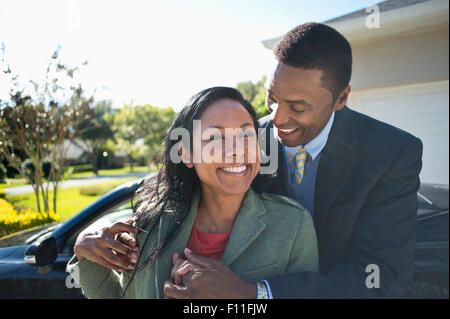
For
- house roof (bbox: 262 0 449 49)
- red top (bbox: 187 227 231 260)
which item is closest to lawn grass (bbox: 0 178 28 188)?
red top (bbox: 187 227 231 260)

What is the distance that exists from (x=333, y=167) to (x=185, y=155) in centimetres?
68

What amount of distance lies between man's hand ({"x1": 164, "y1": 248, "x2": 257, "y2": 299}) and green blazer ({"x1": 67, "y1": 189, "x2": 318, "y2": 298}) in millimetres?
146

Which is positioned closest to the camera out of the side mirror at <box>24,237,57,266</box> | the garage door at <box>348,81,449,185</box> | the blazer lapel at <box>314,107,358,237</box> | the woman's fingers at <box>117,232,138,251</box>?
the woman's fingers at <box>117,232,138,251</box>

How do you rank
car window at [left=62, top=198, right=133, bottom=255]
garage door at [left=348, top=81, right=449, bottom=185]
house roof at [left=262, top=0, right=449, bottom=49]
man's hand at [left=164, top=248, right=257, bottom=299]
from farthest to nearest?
garage door at [left=348, top=81, right=449, bottom=185] → house roof at [left=262, top=0, right=449, bottom=49] → car window at [left=62, top=198, right=133, bottom=255] → man's hand at [left=164, top=248, right=257, bottom=299]

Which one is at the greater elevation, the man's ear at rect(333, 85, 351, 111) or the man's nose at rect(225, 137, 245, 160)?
the man's ear at rect(333, 85, 351, 111)

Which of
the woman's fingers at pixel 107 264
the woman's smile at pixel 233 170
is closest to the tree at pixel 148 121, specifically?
the woman's fingers at pixel 107 264

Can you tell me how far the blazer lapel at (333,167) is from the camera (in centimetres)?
152

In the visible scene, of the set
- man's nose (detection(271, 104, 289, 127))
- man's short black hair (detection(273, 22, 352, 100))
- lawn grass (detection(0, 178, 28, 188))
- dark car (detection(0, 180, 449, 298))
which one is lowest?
dark car (detection(0, 180, 449, 298))

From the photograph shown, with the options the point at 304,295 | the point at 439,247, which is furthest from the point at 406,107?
the point at 304,295

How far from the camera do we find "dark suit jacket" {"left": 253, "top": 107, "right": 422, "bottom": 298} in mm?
1268

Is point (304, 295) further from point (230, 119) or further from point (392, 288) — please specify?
point (230, 119)

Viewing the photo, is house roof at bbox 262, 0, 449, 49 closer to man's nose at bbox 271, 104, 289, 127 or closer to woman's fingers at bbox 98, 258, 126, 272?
man's nose at bbox 271, 104, 289, 127

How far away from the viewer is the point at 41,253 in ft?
6.10

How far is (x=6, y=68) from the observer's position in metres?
1.68
